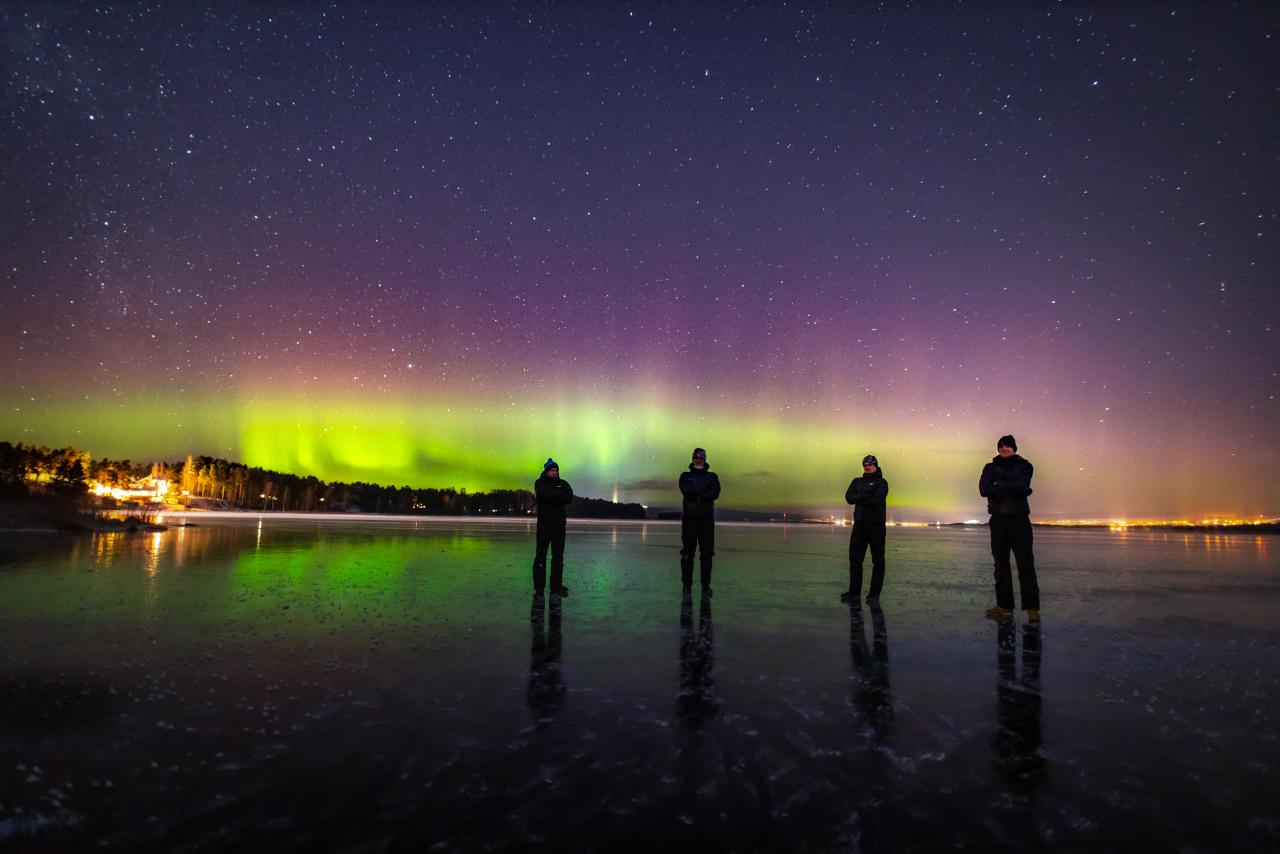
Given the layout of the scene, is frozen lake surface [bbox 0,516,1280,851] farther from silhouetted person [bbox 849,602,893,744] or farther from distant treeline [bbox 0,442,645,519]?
distant treeline [bbox 0,442,645,519]

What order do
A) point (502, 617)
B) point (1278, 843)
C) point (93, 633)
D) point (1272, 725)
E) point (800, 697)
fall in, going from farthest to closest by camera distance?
point (502, 617)
point (93, 633)
point (800, 697)
point (1272, 725)
point (1278, 843)

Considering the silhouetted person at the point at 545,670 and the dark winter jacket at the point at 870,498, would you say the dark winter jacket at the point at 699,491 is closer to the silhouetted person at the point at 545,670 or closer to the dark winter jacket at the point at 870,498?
the dark winter jacket at the point at 870,498

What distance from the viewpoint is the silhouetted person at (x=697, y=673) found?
4059mm

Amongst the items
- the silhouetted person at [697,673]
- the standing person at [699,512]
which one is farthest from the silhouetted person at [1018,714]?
the standing person at [699,512]

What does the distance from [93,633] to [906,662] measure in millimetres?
7522

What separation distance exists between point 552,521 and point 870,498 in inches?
191

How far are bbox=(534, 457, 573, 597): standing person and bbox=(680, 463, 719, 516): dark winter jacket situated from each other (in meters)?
1.85

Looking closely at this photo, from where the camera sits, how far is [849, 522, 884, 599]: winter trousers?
9.62 metres

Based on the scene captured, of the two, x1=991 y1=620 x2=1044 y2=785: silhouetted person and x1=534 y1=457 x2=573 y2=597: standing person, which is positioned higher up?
x1=534 y1=457 x2=573 y2=597: standing person

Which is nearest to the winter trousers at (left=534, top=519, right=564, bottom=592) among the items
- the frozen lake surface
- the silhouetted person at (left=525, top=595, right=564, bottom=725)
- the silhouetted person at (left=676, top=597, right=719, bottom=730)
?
the frozen lake surface

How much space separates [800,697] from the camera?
14.6ft

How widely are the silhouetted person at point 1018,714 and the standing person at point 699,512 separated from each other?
15.1 feet

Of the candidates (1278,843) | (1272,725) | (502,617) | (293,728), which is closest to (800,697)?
(1278,843)

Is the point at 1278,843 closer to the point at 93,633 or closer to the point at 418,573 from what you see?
the point at 93,633
